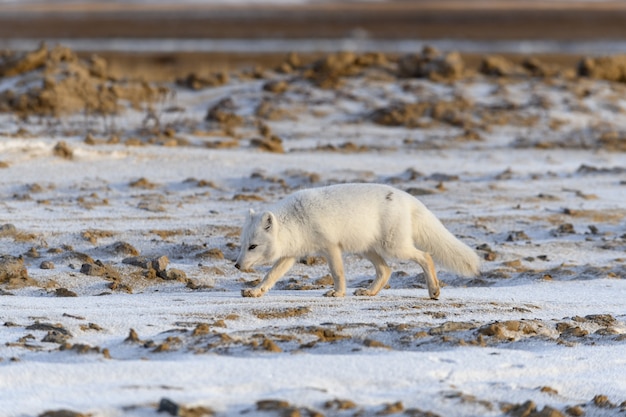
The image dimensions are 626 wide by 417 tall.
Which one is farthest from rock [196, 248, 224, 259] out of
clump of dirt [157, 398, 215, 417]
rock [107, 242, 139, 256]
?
clump of dirt [157, 398, 215, 417]

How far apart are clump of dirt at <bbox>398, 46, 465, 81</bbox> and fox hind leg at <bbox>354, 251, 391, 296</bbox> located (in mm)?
12393

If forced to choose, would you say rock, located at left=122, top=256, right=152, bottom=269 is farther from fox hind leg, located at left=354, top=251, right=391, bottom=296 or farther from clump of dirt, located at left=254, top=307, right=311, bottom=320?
clump of dirt, located at left=254, top=307, right=311, bottom=320

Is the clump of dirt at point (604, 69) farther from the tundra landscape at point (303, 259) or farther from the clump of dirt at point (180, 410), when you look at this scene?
the clump of dirt at point (180, 410)

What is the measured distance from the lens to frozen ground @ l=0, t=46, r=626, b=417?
16.5ft

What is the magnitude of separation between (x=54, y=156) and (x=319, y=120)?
576 centimetres

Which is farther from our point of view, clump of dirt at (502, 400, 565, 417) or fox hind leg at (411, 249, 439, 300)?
fox hind leg at (411, 249, 439, 300)

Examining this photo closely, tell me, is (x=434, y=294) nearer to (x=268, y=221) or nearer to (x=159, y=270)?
(x=268, y=221)

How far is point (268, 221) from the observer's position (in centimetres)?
750

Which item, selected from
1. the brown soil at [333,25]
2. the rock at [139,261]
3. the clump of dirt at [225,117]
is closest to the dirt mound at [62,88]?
→ the clump of dirt at [225,117]

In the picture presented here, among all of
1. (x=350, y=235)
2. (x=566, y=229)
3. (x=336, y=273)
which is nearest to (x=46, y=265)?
(x=336, y=273)

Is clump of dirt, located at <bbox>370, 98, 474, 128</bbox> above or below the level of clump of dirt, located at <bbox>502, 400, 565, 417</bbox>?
above

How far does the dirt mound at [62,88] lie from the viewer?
16734 millimetres

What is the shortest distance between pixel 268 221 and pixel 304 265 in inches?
61.2

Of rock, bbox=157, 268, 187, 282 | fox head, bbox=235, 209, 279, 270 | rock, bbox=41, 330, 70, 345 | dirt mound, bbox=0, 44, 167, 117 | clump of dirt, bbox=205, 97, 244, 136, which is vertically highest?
dirt mound, bbox=0, 44, 167, 117
